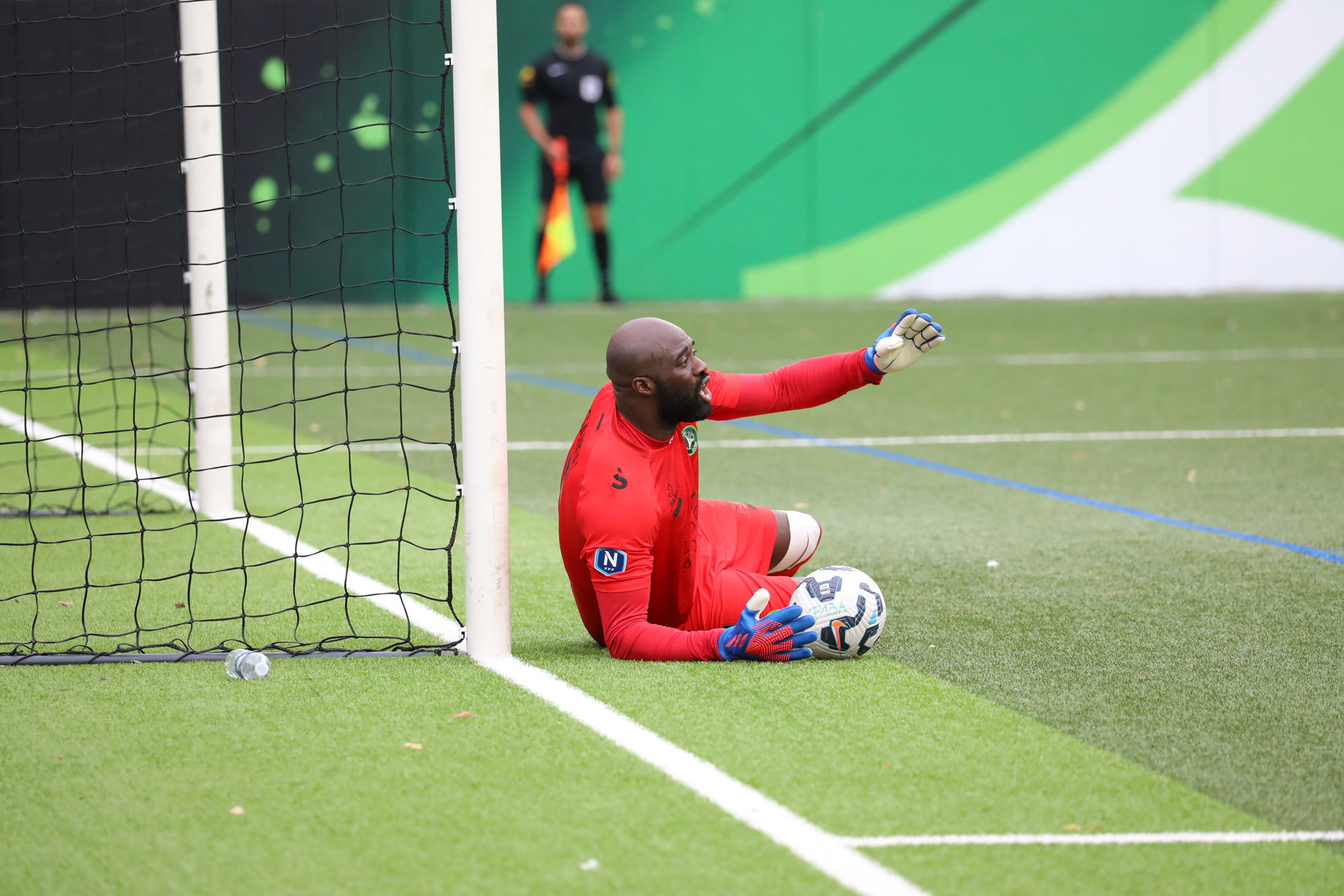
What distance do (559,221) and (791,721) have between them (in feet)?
42.7

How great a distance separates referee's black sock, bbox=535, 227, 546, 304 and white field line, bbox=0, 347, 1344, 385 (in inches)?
172

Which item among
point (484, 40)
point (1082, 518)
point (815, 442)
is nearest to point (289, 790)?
point (484, 40)

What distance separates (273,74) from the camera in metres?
15.7

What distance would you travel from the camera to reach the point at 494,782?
3113mm

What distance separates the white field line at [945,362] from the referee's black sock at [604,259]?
4357 mm

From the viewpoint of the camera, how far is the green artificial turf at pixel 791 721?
108 inches

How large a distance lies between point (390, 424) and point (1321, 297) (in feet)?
39.9

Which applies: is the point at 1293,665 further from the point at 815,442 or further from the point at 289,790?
the point at 815,442

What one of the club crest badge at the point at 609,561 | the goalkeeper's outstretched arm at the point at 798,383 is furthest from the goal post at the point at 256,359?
the goalkeeper's outstretched arm at the point at 798,383

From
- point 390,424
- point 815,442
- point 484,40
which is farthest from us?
point 390,424

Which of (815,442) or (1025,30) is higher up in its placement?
(1025,30)

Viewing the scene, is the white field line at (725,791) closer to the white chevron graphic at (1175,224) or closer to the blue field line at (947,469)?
A: the blue field line at (947,469)

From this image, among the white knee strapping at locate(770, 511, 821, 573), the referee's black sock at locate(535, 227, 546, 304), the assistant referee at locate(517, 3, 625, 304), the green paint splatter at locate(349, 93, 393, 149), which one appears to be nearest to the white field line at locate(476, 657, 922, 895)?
the white knee strapping at locate(770, 511, 821, 573)

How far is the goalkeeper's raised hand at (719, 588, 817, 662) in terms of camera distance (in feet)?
12.9
